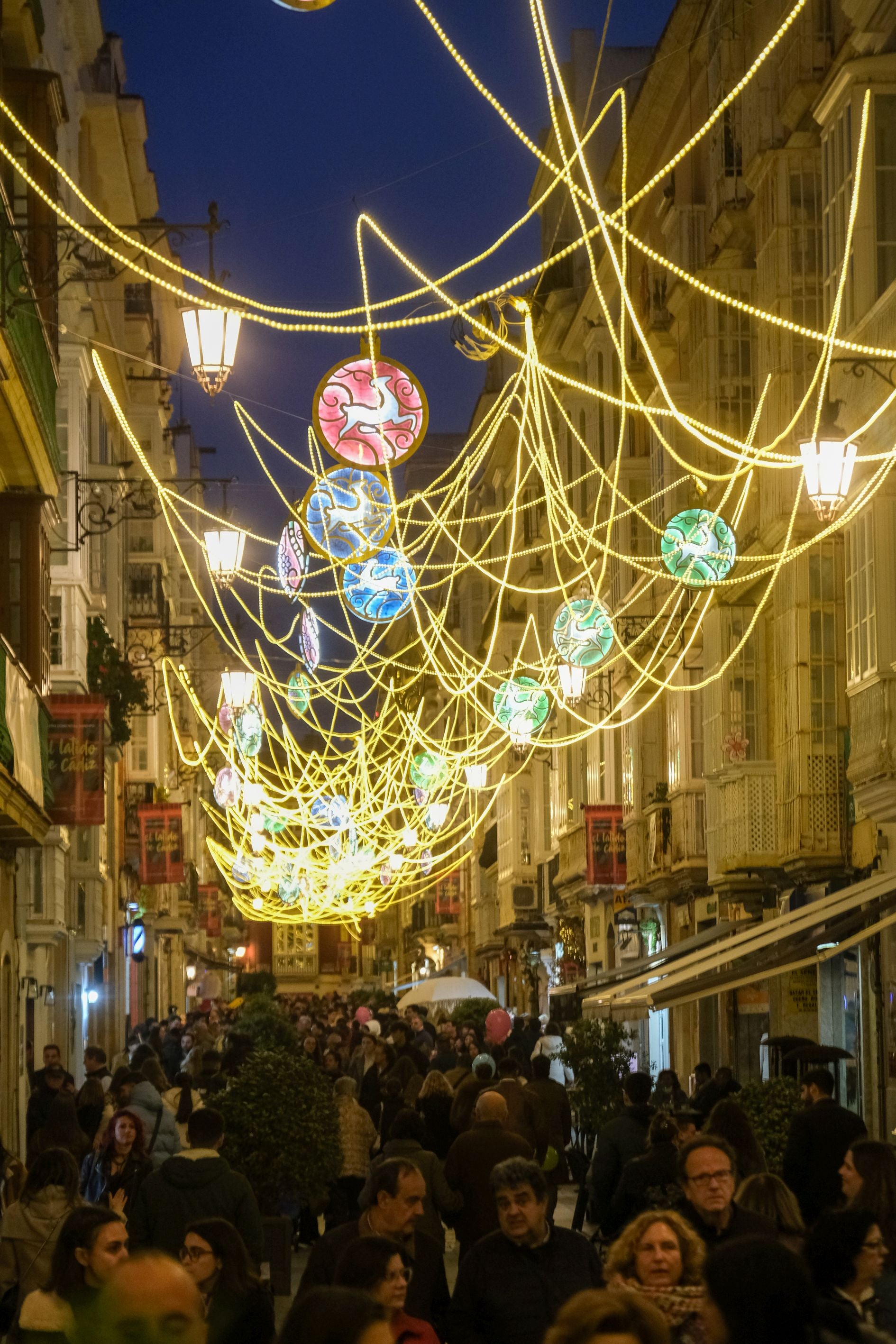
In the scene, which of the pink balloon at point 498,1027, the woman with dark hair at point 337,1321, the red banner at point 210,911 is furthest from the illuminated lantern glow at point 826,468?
the red banner at point 210,911

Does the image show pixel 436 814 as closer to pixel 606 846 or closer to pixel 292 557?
pixel 606 846

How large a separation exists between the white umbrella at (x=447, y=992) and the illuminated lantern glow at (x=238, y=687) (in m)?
8.20

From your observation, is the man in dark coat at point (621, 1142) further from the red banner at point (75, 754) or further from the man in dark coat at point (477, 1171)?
the red banner at point (75, 754)

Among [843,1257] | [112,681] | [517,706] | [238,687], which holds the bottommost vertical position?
[843,1257]

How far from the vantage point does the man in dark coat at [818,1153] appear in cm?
1052

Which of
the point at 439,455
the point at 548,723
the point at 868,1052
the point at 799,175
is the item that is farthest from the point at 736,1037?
the point at 439,455

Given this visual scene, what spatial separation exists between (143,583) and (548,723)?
A: 1155 centimetres

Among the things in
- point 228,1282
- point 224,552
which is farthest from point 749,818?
point 228,1282

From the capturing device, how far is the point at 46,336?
2156 cm

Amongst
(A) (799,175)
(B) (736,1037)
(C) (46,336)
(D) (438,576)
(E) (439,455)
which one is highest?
(E) (439,455)

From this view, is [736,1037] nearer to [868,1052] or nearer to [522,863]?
[868,1052]

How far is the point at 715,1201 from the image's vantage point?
7.56 m

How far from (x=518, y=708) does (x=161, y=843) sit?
15726 mm

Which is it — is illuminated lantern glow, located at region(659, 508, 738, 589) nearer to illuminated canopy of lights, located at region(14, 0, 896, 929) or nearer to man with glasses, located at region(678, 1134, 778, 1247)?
illuminated canopy of lights, located at region(14, 0, 896, 929)
